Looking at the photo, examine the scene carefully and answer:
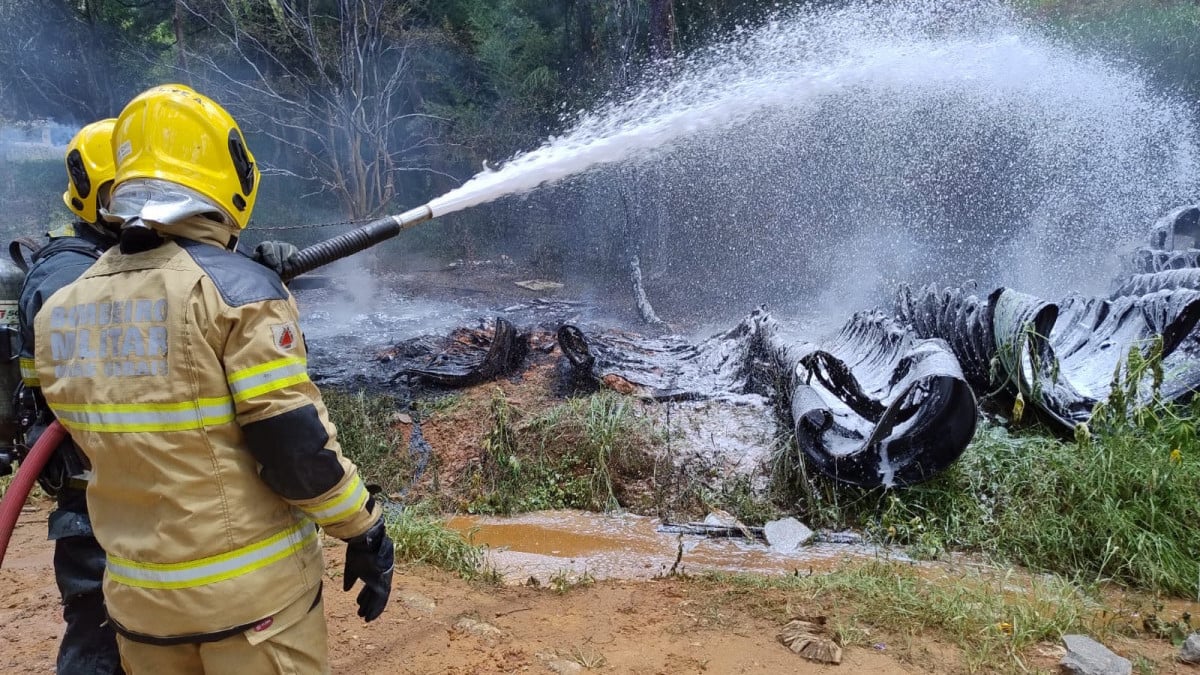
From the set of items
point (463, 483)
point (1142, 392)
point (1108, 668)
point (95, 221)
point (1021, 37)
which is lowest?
point (463, 483)

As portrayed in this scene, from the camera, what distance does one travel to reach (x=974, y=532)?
404cm

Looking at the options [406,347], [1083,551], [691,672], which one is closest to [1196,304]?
[1083,551]

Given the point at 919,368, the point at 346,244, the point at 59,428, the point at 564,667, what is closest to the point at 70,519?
the point at 59,428

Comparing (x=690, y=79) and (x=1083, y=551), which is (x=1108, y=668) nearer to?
(x=1083, y=551)

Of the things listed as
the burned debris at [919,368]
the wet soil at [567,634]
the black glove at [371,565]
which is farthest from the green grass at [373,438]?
the black glove at [371,565]

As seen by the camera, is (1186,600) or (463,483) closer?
(1186,600)

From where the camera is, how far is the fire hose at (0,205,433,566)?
1790 millimetres

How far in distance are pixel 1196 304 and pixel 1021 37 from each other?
9513mm

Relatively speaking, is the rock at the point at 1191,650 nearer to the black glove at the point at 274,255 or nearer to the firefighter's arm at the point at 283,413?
the firefighter's arm at the point at 283,413

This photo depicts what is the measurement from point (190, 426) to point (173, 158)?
0.55 metres

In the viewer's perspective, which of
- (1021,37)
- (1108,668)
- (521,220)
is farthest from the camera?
(521,220)

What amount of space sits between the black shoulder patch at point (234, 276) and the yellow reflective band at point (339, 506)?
1.40 feet

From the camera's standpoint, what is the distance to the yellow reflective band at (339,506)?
156cm

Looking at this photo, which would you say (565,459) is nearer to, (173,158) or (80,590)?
(80,590)
